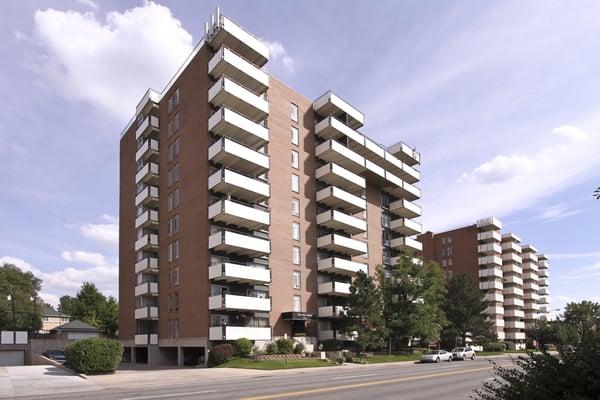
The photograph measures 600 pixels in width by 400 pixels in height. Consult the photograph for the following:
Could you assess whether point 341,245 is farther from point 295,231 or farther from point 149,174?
point 149,174

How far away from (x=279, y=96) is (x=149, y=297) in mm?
27403

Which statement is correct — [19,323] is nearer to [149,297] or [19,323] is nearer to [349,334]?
[149,297]

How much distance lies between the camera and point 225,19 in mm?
48875

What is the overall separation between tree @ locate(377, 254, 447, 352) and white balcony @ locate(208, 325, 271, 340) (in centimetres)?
1611

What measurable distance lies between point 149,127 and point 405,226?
125 feet

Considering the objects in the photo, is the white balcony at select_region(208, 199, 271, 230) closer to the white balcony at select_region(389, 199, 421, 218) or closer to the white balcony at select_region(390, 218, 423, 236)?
the white balcony at select_region(390, 218, 423, 236)

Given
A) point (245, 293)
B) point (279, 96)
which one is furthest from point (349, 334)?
point (279, 96)

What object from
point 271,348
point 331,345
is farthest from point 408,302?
point 271,348

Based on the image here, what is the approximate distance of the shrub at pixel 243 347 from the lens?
4350 centimetres

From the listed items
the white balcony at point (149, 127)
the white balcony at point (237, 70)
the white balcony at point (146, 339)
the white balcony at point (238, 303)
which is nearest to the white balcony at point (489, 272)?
the white balcony at point (238, 303)

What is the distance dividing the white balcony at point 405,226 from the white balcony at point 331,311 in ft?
74.7

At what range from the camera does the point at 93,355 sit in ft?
104

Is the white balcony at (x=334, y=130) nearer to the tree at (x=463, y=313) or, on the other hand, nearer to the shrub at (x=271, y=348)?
the shrub at (x=271, y=348)

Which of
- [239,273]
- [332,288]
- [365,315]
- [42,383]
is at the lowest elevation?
[42,383]
